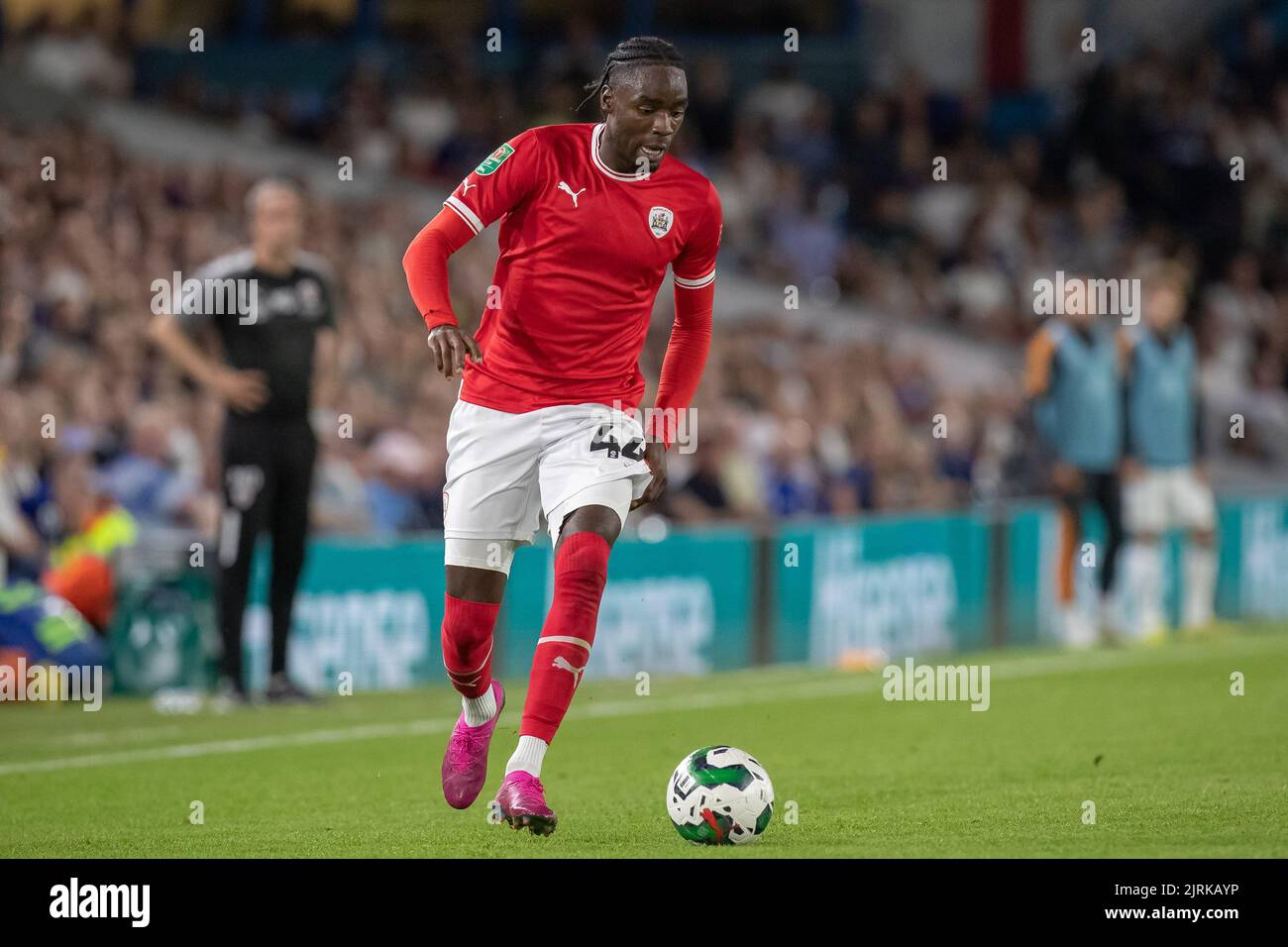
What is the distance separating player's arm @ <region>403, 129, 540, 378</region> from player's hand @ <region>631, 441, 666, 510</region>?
2.12ft

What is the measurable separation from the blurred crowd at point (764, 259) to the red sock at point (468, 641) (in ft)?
16.7

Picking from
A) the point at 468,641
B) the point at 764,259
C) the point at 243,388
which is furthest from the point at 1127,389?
the point at 468,641

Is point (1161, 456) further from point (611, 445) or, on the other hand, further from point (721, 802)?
point (721, 802)

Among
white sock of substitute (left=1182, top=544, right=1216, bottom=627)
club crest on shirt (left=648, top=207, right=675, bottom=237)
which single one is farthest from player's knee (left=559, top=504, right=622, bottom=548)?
white sock of substitute (left=1182, top=544, right=1216, bottom=627)

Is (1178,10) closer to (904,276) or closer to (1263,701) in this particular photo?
(904,276)

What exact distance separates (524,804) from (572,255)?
1797 millimetres

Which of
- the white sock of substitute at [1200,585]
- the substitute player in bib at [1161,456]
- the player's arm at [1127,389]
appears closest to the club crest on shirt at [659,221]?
the player's arm at [1127,389]

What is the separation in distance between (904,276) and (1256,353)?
3.74 metres

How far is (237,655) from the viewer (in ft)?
35.4

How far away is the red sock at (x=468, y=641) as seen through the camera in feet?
23.5

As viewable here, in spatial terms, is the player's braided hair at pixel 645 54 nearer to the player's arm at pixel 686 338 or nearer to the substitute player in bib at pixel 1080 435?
the player's arm at pixel 686 338
